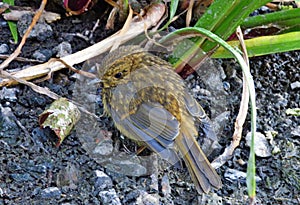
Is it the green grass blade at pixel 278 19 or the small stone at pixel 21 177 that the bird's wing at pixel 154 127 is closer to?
the small stone at pixel 21 177

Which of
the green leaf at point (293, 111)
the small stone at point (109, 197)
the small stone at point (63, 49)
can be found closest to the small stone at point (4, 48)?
the small stone at point (63, 49)

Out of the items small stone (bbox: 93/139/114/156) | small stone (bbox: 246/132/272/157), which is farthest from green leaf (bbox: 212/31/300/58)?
small stone (bbox: 93/139/114/156)

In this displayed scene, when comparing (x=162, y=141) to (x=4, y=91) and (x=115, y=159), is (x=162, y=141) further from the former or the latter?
(x=4, y=91)

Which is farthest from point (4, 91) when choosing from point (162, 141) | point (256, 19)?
point (256, 19)

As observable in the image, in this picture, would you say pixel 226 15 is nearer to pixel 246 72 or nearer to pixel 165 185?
pixel 246 72

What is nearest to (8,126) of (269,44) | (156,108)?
(156,108)

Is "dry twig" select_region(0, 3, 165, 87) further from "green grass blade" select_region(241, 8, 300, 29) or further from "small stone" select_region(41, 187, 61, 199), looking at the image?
"small stone" select_region(41, 187, 61, 199)
